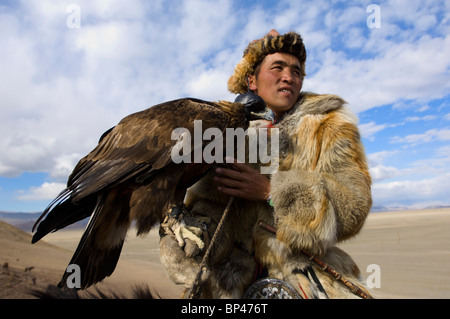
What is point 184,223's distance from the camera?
1.89 metres

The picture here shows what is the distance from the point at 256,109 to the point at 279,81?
274 millimetres

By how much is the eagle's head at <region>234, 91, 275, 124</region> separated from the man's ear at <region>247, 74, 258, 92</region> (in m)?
0.29

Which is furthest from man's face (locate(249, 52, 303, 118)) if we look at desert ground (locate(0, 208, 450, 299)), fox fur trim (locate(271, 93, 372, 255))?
desert ground (locate(0, 208, 450, 299))

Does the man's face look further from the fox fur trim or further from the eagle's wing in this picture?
the eagle's wing

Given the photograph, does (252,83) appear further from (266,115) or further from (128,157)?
(128,157)

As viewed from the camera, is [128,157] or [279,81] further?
[279,81]

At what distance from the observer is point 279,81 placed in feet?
7.52

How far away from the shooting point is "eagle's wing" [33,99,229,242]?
1.94 metres

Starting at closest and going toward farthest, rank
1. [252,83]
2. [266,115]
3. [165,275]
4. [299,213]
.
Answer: [299,213] < [266,115] < [252,83] < [165,275]

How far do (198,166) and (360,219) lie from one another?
1025 millimetres

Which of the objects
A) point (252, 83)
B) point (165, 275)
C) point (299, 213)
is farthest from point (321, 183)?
point (165, 275)

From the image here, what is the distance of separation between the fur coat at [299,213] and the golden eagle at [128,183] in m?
0.24
